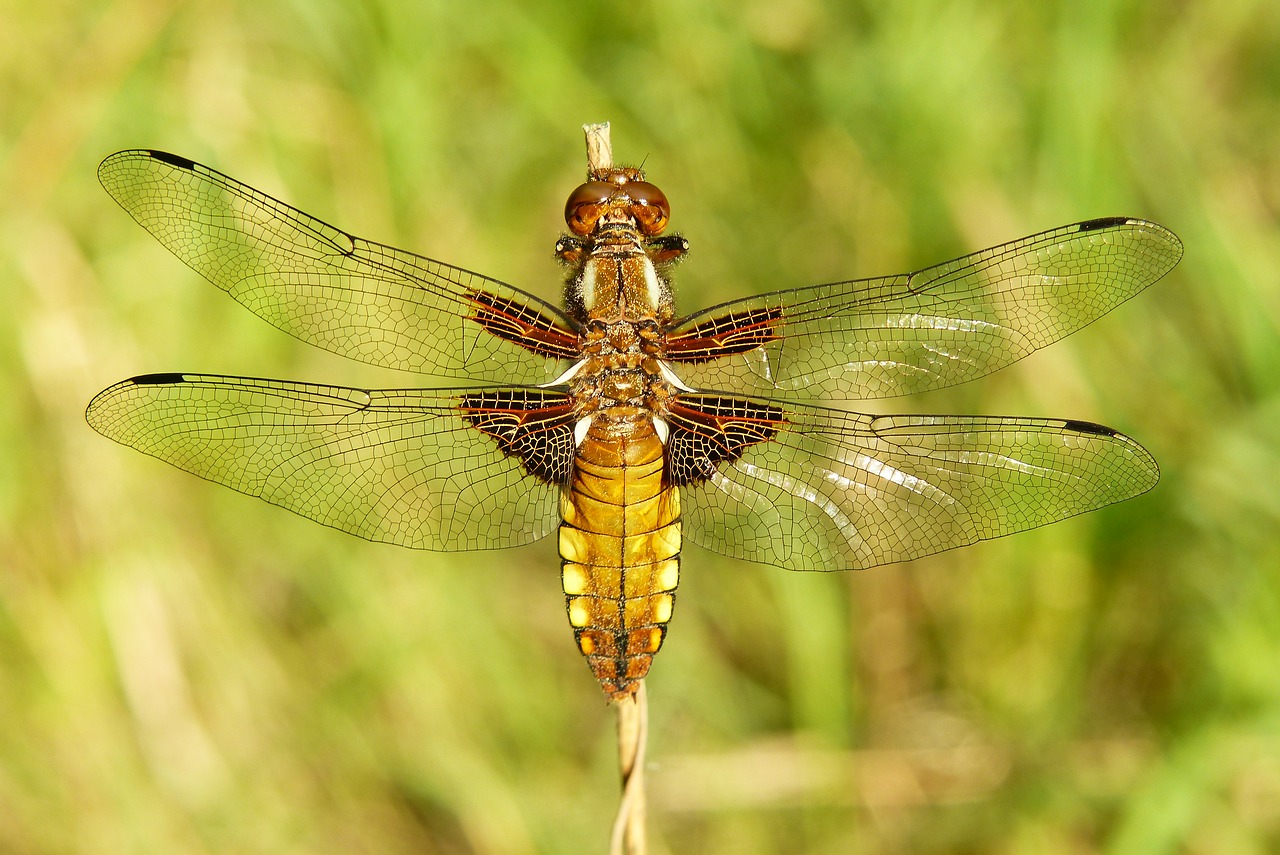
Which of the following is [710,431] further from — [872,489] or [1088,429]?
[1088,429]

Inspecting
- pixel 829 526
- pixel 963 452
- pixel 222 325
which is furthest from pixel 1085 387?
pixel 222 325

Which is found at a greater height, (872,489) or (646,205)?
(646,205)

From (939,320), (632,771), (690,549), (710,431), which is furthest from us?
(690,549)

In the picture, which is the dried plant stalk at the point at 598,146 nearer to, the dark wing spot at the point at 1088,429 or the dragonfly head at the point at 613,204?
the dragonfly head at the point at 613,204

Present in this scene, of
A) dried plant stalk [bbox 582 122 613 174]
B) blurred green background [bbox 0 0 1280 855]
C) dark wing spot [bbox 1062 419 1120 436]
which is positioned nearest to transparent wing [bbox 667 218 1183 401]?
dark wing spot [bbox 1062 419 1120 436]

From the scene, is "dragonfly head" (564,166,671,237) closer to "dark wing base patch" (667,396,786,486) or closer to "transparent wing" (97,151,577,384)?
"transparent wing" (97,151,577,384)

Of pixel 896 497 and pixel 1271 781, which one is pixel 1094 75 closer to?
pixel 896 497

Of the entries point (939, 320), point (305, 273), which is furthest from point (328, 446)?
point (939, 320)
